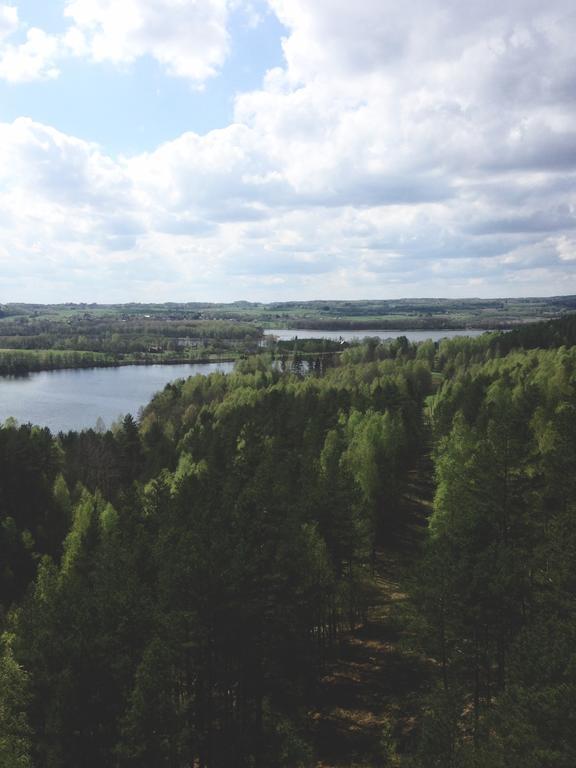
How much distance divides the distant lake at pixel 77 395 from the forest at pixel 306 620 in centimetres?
7768

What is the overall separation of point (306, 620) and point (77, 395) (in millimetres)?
132502

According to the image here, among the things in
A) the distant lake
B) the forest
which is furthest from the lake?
the forest

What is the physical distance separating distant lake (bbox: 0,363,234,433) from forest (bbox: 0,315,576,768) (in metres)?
77.7

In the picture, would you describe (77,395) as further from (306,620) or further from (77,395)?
(306,620)

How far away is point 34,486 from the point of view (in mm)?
56375

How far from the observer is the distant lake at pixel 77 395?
116 m

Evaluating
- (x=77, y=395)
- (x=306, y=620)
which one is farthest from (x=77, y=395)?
(x=306, y=620)

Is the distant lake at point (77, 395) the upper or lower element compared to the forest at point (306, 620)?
lower

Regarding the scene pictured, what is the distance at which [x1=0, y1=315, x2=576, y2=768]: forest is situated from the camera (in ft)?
50.2

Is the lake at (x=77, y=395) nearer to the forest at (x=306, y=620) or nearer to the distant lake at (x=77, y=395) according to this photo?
the distant lake at (x=77, y=395)

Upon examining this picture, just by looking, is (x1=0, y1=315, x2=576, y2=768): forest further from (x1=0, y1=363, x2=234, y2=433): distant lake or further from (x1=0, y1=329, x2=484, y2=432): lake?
(x1=0, y1=329, x2=484, y2=432): lake

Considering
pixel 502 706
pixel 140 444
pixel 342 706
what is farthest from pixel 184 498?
pixel 140 444

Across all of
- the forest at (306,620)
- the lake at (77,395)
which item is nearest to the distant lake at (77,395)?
the lake at (77,395)

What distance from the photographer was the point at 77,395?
145 m
